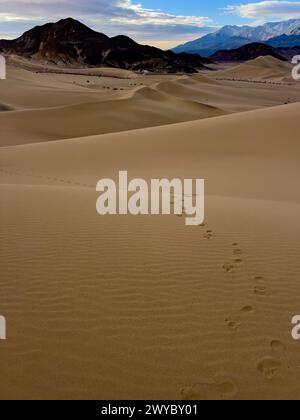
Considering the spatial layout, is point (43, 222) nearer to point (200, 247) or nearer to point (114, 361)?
point (200, 247)

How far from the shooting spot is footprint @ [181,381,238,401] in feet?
9.60

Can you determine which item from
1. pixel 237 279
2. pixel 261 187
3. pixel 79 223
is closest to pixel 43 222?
pixel 79 223

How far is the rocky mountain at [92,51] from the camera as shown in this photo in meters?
124

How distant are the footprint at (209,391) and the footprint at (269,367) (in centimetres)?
27

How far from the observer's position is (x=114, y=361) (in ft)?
10.4

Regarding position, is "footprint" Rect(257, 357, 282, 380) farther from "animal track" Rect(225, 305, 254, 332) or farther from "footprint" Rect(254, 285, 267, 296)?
"footprint" Rect(254, 285, 267, 296)

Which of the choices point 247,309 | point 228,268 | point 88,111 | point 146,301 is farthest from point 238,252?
point 88,111

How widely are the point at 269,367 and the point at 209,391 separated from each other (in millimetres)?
537

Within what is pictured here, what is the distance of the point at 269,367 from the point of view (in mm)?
3199

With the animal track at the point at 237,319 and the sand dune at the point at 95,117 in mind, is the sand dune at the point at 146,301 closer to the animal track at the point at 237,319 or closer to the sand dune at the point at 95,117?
the animal track at the point at 237,319

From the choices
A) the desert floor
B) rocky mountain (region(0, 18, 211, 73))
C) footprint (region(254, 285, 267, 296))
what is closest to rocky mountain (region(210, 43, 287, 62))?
rocky mountain (region(0, 18, 211, 73))

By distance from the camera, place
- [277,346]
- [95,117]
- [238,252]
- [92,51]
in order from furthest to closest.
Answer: [92,51] < [95,117] < [238,252] < [277,346]

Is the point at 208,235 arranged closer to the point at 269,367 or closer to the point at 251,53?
the point at 269,367

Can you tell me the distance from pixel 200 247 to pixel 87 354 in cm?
249
